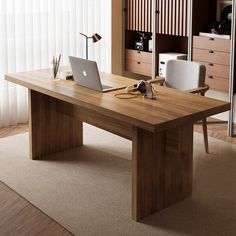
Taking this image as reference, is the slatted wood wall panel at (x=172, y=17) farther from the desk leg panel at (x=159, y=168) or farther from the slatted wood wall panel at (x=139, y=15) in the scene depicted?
the desk leg panel at (x=159, y=168)

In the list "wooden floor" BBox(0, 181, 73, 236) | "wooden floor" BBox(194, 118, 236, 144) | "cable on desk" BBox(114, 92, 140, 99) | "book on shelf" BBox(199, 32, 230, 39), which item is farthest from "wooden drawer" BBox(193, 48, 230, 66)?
"wooden floor" BBox(0, 181, 73, 236)

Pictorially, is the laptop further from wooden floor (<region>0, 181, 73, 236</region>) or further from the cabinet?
the cabinet

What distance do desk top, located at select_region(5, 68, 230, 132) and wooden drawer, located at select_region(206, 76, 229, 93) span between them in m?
1.47

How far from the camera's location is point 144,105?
3635mm

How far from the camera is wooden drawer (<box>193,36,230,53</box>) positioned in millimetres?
5371

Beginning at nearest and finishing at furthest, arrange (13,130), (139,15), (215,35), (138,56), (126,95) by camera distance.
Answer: (126,95) → (215,35) → (13,130) → (139,15) → (138,56)

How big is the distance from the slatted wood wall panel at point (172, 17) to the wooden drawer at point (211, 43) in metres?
0.19

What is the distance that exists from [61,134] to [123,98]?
4.21ft

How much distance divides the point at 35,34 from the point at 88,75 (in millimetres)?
2022

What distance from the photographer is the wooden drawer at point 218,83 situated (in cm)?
548

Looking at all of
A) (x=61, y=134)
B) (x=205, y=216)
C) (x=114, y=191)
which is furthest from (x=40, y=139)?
(x=205, y=216)

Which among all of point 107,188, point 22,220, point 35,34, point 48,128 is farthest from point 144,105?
point 35,34

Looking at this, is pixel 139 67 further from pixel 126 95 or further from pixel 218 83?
pixel 126 95

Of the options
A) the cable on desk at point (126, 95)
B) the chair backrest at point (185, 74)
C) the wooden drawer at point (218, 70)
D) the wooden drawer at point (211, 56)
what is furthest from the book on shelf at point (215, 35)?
the cable on desk at point (126, 95)
